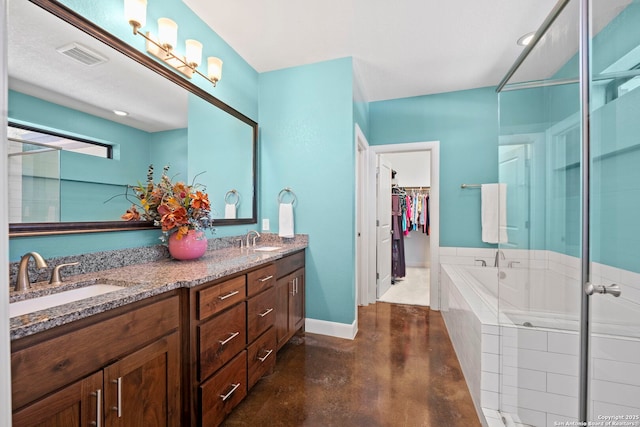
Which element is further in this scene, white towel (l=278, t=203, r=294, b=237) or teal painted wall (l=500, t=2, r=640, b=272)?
white towel (l=278, t=203, r=294, b=237)

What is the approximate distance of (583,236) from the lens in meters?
1.09

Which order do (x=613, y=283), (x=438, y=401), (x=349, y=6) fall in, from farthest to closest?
(x=349, y=6) → (x=438, y=401) → (x=613, y=283)

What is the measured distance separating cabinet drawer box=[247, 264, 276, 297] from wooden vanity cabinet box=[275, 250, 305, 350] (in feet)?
0.41

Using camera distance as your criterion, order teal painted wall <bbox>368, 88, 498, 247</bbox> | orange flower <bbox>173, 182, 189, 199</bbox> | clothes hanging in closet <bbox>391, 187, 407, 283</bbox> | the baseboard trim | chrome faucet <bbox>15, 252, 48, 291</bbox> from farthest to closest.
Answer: clothes hanging in closet <bbox>391, 187, 407, 283</bbox> < teal painted wall <bbox>368, 88, 498, 247</bbox> < the baseboard trim < orange flower <bbox>173, 182, 189, 199</bbox> < chrome faucet <bbox>15, 252, 48, 291</bbox>

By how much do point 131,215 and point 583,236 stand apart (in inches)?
87.1

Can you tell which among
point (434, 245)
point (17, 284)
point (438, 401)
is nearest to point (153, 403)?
point (17, 284)

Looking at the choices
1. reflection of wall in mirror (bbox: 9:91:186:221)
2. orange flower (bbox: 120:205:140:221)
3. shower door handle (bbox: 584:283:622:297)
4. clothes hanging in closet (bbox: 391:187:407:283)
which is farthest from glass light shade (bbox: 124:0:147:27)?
clothes hanging in closet (bbox: 391:187:407:283)

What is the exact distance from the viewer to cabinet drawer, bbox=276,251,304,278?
2057 mm

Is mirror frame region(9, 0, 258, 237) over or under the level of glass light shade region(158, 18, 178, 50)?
under

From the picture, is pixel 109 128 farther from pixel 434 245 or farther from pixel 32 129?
pixel 434 245

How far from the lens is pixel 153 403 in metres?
1.08

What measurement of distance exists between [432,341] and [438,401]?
817mm

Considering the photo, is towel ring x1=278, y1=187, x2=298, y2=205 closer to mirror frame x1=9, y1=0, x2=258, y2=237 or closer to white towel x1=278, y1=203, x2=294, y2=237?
white towel x1=278, y1=203, x2=294, y2=237

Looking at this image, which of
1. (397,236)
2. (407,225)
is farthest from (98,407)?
(407,225)
